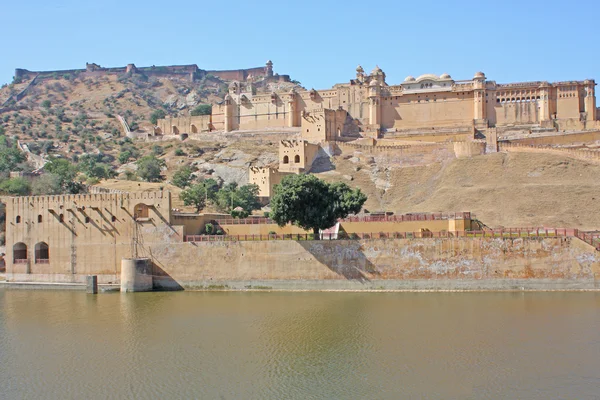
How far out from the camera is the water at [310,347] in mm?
15703

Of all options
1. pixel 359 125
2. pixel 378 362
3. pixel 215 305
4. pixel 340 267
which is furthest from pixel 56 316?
pixel 359 125

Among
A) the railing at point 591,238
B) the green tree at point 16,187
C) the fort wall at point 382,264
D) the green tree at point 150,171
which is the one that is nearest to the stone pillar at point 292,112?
the green tree at point 150,171

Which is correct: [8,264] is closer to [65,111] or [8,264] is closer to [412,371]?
[412,371]

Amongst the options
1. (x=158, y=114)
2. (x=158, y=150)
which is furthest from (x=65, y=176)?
(x=158, y=114)

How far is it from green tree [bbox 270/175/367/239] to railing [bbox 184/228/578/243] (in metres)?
0.66

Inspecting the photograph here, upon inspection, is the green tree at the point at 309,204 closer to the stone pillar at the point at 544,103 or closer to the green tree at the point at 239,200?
the green tree at the point at 239,200

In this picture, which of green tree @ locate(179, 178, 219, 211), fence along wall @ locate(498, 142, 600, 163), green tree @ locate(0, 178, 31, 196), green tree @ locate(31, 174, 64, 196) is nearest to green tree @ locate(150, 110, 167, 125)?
green tree @ locate(31, 174, 64, 196)

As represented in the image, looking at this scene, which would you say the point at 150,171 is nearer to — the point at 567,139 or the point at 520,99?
the point at 520,99

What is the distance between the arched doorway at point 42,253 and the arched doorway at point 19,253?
64cm

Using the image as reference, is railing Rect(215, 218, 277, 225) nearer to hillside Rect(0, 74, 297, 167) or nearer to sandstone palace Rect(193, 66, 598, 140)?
sandstone palace Rect(193, 66, 598, 140)

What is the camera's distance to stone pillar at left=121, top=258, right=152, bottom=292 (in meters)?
28.9

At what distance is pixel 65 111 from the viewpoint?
102m

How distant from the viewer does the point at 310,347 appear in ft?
62.4

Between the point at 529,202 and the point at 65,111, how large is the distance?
82947 millimetres
